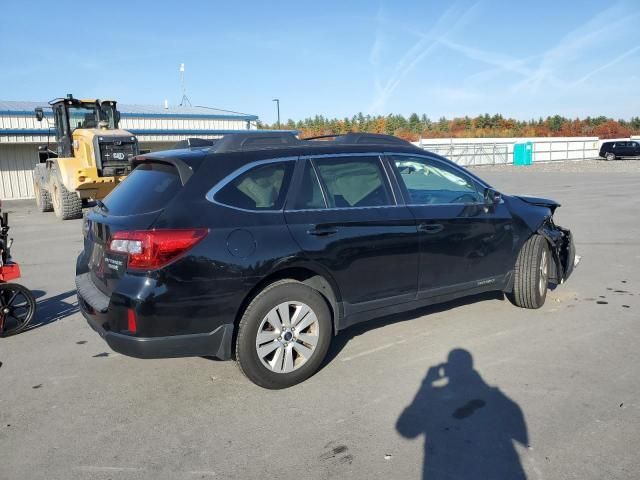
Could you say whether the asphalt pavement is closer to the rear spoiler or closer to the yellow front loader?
the rear spoiler

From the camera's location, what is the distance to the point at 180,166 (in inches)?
146

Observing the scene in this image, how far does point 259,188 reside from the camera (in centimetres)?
381

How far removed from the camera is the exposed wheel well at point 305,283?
368 cm

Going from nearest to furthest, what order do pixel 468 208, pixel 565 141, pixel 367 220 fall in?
pixel 367 220 → pixel 468 208 → pixel 565 141

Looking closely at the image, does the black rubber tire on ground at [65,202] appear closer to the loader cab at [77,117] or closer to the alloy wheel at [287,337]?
the loader cab at [77,117]

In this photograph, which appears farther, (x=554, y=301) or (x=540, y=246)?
(x=554, y=301)

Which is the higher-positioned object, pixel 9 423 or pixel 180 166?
pixel 180 166

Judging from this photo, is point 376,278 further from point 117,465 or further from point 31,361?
point 31,361

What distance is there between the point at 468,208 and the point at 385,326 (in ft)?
4.44

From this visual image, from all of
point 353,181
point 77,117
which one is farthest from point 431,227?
point 77,117

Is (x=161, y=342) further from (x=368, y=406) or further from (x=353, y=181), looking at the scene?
(x=353, y=181)

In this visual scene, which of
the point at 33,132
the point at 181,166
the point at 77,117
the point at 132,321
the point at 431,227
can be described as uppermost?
the point at 33,132

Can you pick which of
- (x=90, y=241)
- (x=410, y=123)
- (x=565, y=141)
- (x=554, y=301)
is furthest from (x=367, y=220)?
(x=410, y=123)

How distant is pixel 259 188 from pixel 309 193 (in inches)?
15.7
